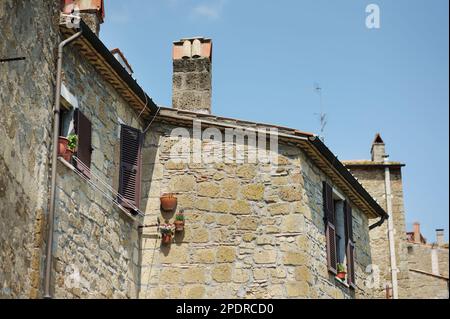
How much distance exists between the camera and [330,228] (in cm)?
1507

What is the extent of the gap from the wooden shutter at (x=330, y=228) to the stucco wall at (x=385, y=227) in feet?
26.6

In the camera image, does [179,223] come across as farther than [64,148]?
Yes

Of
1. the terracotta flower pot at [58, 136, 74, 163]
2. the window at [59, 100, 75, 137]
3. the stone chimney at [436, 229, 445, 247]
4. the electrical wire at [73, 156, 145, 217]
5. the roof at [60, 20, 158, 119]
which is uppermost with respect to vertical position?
the stone chimney at [436, 229, 445, 247]

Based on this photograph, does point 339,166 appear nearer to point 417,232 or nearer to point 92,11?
point 92,11

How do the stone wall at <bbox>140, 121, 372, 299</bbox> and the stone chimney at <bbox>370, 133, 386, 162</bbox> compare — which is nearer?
the stone wall at <bbox>140, 121, 372, 299</bbox>

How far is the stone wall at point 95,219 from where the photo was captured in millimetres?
11508

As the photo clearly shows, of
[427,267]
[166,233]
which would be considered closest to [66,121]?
[166,233]

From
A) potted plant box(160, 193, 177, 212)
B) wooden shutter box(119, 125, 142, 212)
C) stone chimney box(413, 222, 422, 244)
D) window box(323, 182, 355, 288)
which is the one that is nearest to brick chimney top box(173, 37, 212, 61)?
wooden shutter box(119, 125, 142, 212)

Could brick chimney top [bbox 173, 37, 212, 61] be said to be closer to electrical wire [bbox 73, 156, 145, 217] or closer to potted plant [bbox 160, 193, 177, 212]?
potted plant [bbox 160, 193, 177, 212]

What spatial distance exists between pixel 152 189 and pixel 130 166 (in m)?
0.56

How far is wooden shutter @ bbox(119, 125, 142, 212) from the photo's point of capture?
13609mm

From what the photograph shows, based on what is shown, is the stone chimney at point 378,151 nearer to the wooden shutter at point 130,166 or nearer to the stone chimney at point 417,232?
the wooden shutter at point 130,166

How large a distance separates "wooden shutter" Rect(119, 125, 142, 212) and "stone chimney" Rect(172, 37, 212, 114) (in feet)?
8.34
